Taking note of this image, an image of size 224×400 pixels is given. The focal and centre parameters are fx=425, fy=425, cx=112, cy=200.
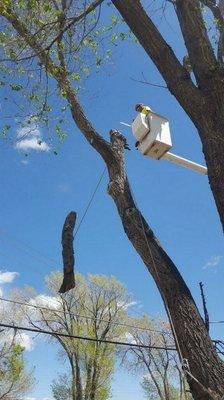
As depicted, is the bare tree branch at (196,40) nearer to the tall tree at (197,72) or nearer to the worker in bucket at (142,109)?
the tall tree at (197,72)

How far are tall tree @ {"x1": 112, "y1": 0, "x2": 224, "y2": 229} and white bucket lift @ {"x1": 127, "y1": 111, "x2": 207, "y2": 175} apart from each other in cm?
43

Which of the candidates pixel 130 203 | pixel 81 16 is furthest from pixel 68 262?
pixel 81 16

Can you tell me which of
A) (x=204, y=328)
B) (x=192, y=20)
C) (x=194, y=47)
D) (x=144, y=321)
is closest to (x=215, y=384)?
(x=204, y=328)

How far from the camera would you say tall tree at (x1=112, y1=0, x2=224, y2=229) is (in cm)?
331

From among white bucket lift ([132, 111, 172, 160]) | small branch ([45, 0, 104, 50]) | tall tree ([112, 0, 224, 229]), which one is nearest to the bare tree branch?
tall tree ([112, 0, 224, 229])

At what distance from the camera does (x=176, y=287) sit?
3.55 metres

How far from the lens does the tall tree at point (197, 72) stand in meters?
3.31

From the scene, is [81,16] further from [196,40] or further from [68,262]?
[68,262]

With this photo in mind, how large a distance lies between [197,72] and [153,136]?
28.4 inches

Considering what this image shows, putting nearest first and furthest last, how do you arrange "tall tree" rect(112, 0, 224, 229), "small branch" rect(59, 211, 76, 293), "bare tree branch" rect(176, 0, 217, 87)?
"tall tree" rect(112, 0, 224, 229) < "bare tree branch" rect(176, 0, 217, 87) < "small branch" rect(59, 211, 76, 293)

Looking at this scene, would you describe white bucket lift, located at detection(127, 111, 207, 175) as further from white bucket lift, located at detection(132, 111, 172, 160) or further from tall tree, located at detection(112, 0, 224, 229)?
tall tree, located at detection(112, 0, 224, 229)

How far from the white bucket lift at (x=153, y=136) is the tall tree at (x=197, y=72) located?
0.43 metres

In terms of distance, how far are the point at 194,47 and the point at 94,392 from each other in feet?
79.5

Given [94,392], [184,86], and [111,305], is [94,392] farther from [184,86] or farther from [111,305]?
[184,86]
